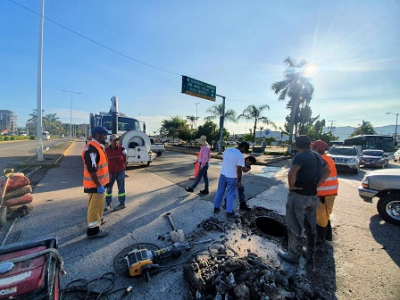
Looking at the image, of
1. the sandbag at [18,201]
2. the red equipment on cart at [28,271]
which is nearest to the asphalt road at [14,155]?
the sandbag at [18,201]

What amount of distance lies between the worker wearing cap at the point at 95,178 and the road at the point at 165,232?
0.91 feet

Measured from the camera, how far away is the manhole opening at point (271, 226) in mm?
3908

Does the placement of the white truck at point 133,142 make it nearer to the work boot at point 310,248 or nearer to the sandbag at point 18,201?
the sandbag at point 18,201

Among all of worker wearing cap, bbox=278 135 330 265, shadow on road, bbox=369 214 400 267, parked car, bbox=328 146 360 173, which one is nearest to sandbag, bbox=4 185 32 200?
worker wearing cap, bbox=278 135 330 265

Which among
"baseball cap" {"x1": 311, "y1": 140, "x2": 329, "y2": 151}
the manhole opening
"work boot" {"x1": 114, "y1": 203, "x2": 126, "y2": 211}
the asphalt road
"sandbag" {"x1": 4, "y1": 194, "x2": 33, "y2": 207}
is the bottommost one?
the manhole opening

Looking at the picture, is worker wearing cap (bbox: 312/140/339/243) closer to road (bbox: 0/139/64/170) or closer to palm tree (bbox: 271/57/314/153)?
road (bbox: 0/139/64/170)

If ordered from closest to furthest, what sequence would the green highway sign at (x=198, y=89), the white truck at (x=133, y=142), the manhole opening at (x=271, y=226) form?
1. the manhole opening at (x=271, y=226)
2. the white truck at (x=133, y=142)
3. the green highway sign at (x=198, y=89)

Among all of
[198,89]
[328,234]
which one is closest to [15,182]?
[328,234]

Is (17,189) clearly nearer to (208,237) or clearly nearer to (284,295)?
(208,237)

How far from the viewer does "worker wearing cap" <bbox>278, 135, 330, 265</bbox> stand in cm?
269

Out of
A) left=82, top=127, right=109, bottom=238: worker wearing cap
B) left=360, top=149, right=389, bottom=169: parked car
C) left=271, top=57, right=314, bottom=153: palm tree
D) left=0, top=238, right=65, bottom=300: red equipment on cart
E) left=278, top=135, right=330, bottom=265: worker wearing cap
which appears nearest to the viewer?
left=0, top=238, right=65, bottom=300: red equipment on cart

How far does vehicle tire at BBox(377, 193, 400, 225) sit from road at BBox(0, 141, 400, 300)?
0.15 m

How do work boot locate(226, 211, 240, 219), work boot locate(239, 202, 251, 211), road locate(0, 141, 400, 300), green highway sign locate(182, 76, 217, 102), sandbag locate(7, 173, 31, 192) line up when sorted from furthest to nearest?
1. green highway sign locate(182, 76, 217, 102)
2. work boot locate(239, 202, 251, 211)
3. work boot locate(226, 211, 240, 219)
4. sandbag locate(7, 173, 31, 192)
5. road locate(0, 141, 400, 300)

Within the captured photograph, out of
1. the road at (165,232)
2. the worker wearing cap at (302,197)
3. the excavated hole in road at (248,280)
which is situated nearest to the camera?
the excavated hole in road at (248,280)
